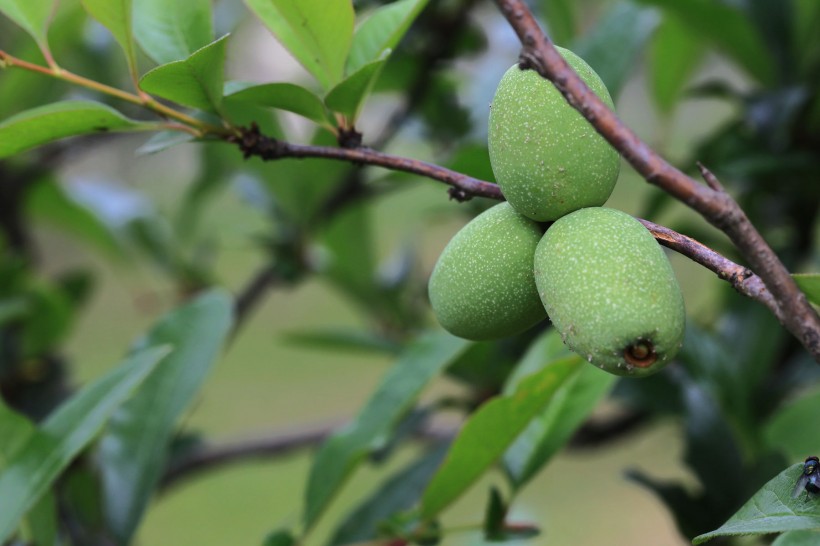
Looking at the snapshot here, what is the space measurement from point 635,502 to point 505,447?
1432 millimetres

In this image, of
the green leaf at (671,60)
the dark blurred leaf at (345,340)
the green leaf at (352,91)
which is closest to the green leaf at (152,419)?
the dark blurred leaf at (345,340)

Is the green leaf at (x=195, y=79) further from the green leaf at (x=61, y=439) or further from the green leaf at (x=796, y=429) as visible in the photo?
the green leaf at (x=796, y=429)

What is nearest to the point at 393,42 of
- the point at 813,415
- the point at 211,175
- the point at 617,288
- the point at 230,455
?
the point at 617,288

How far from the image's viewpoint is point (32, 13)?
48cm

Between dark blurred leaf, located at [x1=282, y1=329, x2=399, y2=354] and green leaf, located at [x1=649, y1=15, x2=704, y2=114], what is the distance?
0.45 m

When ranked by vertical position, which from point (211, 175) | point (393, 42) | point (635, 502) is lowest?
point (635, 502)

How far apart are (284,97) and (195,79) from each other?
47 millimetres

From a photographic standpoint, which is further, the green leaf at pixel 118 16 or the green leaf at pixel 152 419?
the green leaf at pixel 152 419

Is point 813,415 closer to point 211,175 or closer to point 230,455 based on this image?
point 230,455

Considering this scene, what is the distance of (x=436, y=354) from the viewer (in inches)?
24.2

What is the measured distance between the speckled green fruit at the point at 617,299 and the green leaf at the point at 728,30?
0.49 metres

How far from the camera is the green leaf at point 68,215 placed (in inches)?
43.7

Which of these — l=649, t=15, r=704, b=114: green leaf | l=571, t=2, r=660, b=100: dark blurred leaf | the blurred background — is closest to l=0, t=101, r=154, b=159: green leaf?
the blurred background

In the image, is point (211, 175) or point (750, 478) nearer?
point (750, 478)
